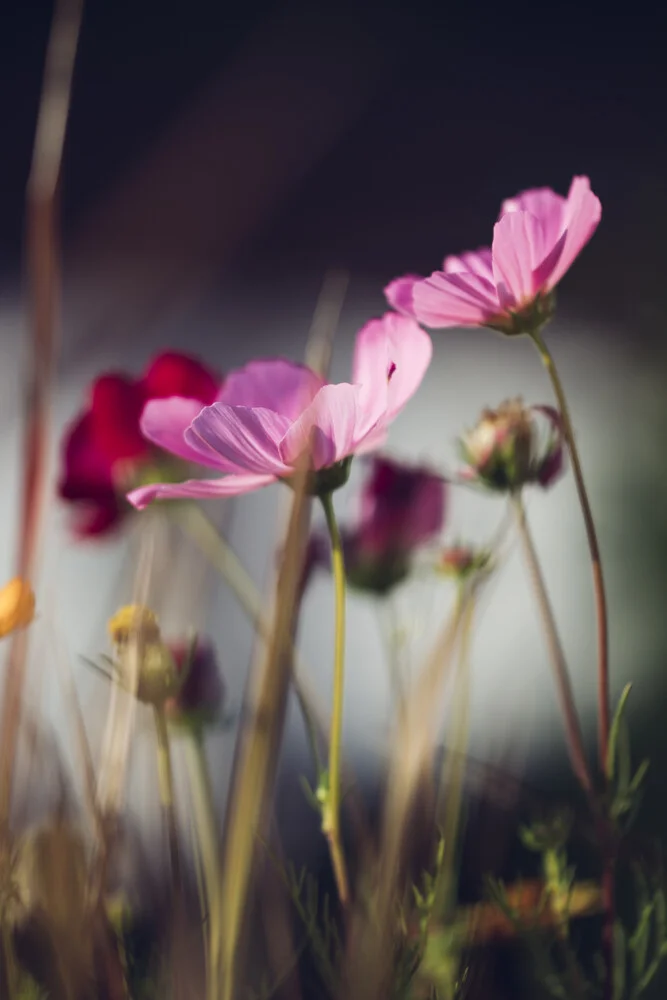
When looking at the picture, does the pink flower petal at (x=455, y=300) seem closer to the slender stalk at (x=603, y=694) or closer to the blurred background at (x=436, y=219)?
the slender stalk at (x=603, y=694)

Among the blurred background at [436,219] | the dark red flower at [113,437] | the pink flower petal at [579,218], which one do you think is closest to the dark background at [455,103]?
the blurred background at [436,219]

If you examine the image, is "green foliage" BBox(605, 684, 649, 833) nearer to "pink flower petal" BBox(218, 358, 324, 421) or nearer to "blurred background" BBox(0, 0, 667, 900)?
"pink flower petal" BBox(218, 358, 324, 421)

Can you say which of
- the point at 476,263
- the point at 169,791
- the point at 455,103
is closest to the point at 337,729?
the point at 169,791

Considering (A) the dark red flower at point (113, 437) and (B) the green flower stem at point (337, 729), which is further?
(A) the dark red flower at point (113, 437)

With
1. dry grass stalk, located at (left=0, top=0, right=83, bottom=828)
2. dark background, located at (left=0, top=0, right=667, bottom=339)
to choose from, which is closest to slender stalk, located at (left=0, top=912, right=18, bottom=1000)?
dry grass stalk, located at (left=0, top=0, right=83, bottom=828)

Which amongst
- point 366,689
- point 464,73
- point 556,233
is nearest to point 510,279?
point 556,233

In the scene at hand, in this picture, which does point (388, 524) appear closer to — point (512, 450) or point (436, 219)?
point (512, 450)
